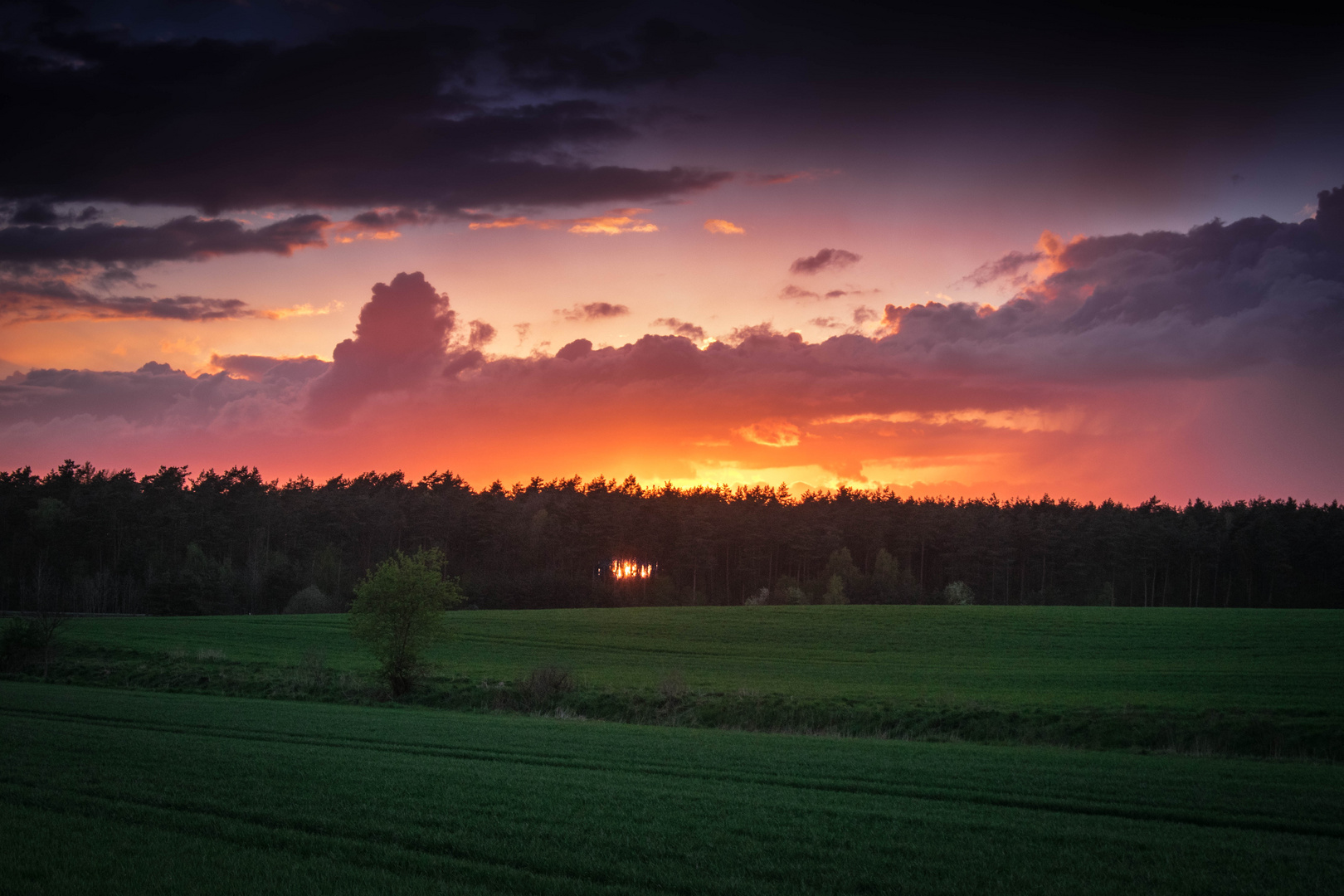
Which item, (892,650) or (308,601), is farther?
(308,601)

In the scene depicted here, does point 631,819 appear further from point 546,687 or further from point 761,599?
point 761,599

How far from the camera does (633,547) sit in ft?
395

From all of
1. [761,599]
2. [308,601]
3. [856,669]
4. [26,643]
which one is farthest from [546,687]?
[761,599]

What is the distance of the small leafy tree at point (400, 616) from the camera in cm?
3900

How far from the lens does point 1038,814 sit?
13.2m

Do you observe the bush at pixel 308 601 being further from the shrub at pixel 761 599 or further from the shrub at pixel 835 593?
the shrub at pixel 835 593

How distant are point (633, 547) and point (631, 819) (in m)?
109

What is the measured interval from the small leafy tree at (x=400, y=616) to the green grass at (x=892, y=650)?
4.18 metres

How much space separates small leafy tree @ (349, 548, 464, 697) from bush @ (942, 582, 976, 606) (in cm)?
7740

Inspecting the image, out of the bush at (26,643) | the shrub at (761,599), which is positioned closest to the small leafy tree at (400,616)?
the bush at (26,643)

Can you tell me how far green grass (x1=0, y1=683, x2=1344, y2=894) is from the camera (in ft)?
30.4

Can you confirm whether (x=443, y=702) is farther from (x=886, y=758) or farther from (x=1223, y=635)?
(x=1223, y=635)

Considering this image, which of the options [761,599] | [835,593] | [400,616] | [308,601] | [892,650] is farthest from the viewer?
[761,599]

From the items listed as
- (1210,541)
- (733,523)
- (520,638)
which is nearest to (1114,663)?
(520,638)
